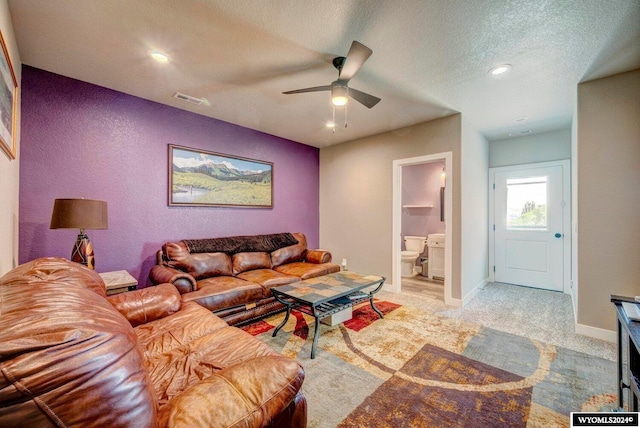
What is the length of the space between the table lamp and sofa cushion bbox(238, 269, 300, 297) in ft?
5.03

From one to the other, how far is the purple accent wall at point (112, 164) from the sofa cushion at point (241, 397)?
274cm

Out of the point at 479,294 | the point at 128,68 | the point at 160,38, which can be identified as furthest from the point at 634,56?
the point at 128,68

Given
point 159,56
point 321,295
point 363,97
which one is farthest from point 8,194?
point 363,97

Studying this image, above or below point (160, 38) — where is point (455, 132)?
below

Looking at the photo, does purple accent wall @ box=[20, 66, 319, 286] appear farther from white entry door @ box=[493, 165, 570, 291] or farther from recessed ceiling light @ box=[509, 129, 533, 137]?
white entry door @ box=[493, 165, 570, 291]

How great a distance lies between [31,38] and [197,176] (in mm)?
1886

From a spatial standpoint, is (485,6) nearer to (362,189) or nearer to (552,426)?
(552,426)

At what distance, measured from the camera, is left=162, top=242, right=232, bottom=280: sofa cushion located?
3141mm

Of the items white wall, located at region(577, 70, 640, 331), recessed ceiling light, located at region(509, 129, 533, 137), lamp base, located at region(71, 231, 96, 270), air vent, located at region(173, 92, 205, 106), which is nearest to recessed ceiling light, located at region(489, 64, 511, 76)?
white wall, located at region(577, 70, 640, 331)

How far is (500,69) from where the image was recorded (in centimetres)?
251

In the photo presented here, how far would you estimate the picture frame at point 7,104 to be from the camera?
1.68 meters

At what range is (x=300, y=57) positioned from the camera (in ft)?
7.69

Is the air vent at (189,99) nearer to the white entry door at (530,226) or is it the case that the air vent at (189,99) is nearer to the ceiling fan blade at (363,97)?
the ceiling fan blade at (363,97)

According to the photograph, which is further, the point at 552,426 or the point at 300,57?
the point at 300,57
